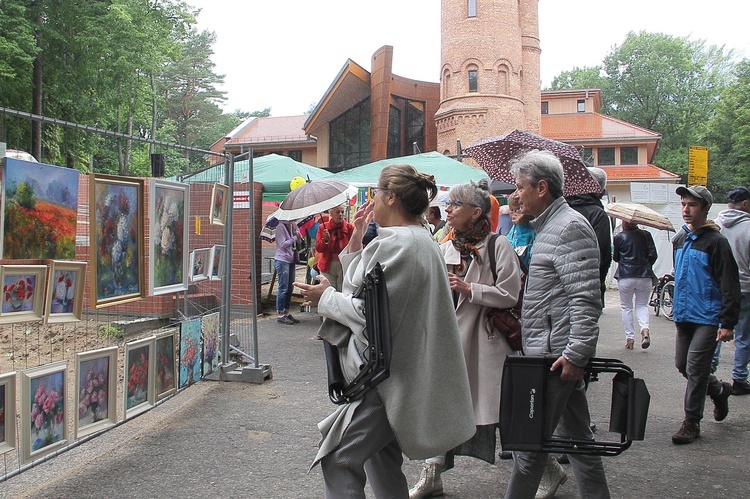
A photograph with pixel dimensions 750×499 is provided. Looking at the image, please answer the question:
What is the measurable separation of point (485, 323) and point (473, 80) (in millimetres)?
33259

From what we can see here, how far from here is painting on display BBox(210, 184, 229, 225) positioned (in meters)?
5.51

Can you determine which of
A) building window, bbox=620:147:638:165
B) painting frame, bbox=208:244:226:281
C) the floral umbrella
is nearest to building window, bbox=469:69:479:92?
building window, bbox=620:147:638:165

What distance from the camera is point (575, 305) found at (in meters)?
2.96

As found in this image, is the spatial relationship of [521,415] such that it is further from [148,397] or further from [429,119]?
[429,119]

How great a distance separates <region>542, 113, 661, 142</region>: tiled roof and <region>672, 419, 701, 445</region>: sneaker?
4188 cm

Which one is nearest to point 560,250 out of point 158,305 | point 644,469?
point 644,469

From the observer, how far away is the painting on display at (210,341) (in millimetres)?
5484

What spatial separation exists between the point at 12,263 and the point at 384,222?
184cm

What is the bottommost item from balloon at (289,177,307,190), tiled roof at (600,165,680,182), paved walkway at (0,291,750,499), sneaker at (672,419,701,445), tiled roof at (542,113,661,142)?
paved walkway at (0,291,750,499)

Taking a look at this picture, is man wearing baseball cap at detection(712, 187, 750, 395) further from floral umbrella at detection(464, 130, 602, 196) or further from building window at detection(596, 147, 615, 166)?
building window at detection(596, 147, 615, 166)

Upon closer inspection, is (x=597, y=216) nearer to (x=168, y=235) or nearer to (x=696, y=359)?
(x=696, y=359)

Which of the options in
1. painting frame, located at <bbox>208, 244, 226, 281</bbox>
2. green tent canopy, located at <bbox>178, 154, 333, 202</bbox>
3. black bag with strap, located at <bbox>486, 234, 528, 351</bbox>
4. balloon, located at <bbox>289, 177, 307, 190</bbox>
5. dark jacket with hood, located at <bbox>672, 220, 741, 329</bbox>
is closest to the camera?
black bag with strap, located at <bbox>486, 234, 528, 351</bbox>

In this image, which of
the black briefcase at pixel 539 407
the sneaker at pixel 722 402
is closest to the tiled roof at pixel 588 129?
the sneaker at pixel 722 402

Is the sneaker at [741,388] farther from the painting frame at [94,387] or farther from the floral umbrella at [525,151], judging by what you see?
the painting frame at [94,387]
